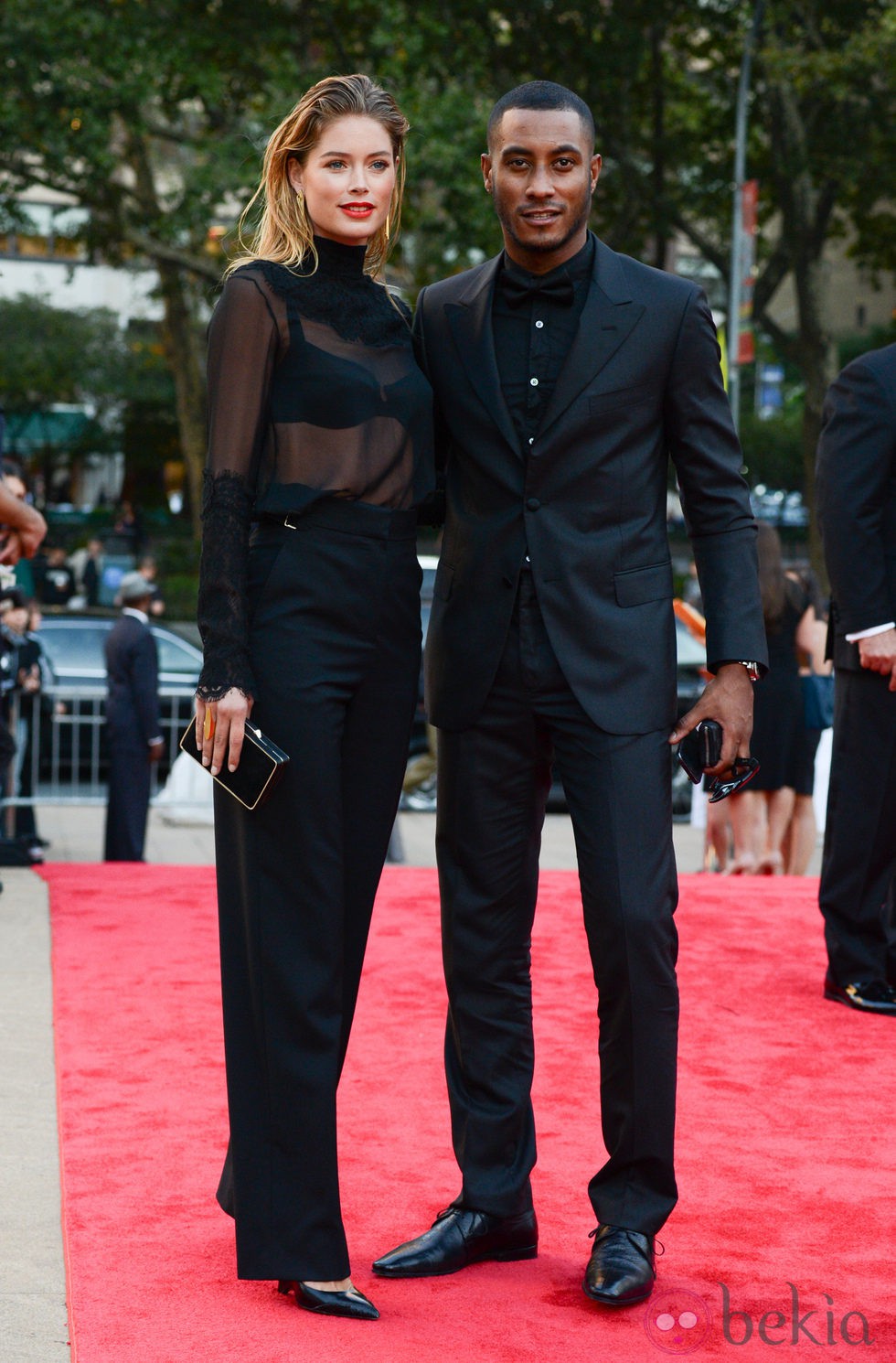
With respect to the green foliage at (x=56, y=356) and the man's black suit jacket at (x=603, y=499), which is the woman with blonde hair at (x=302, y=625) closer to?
the man's black suit jacket at (x=603, y=499)

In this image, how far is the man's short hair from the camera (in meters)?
3.15

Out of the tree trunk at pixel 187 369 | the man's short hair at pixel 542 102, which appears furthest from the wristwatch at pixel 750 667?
the tree trunk at pixel 187 369

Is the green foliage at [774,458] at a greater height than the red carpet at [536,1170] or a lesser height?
greater

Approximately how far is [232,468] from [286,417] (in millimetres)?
139

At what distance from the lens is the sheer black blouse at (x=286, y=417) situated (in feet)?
9.72

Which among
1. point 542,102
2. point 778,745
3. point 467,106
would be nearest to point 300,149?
point 542,102

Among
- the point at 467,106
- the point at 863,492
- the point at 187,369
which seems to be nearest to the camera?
the point at 863,492

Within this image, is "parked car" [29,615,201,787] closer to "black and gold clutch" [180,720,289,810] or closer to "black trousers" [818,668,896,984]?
"black trousers" [818,668,896,984]

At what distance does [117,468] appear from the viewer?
51938mm

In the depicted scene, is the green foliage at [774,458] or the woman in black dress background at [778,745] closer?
the woman in black dress background at [778,745]

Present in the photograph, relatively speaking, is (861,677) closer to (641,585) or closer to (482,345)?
(641,585)

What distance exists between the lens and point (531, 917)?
3.35 m

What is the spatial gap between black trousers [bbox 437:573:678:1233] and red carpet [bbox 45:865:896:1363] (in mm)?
227

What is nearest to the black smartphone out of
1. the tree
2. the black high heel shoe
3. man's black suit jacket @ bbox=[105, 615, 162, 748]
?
the black high heel shoe
